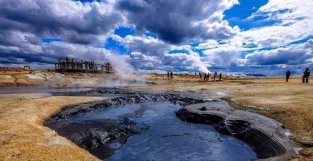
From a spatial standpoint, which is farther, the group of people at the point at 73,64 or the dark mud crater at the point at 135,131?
the group of people at the point at 73,64

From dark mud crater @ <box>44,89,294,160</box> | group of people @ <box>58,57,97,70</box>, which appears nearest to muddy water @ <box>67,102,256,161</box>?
dark mud crater @ <box>44,89,294,160</box>

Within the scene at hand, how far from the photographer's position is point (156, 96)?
3130cm

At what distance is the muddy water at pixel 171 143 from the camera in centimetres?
1239

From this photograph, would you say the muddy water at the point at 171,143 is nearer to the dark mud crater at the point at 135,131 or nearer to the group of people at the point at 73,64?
the dark mud crater at the point at 135,131

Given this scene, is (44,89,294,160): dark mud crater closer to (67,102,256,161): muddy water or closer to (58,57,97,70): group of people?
(67,102,256,161): muddy water

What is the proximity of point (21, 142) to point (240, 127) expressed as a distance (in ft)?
35.9

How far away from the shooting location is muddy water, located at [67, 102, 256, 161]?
12.4m

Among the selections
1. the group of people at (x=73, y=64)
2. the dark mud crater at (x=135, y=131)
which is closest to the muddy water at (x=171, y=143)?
the dark mud crater at (x=135, y=131)

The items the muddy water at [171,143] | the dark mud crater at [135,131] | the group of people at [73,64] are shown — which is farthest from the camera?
the group of people at [73,64]

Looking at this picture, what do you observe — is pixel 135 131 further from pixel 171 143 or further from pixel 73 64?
pixel 73 64

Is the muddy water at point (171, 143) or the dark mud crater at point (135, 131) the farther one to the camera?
the muddy water at point (171, 143)

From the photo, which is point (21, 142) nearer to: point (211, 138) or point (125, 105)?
point (211, 138)

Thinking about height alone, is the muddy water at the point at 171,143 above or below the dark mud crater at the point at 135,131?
below

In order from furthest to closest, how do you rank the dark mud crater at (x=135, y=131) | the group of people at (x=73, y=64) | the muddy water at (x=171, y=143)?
the group of people at (x=73, y=64)
the muddy water at (x=171, y=143)
the dark mud crater at (x=135, y=131)
